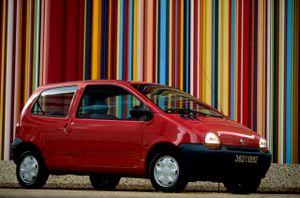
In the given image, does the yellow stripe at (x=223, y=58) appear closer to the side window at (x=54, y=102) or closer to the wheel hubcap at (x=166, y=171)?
the side window at (x=54, y=102)

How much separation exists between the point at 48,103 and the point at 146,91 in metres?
1.75

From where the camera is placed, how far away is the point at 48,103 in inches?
488

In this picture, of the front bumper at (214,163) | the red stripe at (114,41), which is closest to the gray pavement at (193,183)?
the front bumper at (214,163)

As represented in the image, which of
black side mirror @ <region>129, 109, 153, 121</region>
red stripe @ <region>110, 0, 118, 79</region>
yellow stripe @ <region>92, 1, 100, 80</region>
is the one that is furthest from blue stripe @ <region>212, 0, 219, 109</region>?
black side mirror @ <region>129, 109, 153, 121</region>

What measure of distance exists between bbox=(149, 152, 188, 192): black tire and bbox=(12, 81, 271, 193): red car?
0.01 metres

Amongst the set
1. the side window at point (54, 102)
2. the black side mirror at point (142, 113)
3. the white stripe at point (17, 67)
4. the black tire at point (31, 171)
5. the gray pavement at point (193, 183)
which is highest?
the white stripe at point (17, 67)

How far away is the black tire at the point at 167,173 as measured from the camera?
1045cm

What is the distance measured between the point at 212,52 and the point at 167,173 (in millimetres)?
6369

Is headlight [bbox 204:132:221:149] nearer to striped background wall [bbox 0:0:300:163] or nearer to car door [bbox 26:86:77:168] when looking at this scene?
car door [bbox 26:86:77:168]

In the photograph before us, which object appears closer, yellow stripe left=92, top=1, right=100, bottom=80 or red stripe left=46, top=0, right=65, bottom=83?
yellow stripe left=92, top=1, right=100, bottom=80

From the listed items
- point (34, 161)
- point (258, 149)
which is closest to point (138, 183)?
point (34, 161)

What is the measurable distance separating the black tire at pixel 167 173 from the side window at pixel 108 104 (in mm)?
672

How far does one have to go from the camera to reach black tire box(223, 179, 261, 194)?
11.4 meters

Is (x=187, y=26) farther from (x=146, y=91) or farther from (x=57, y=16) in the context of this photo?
(x=146, y=91)
